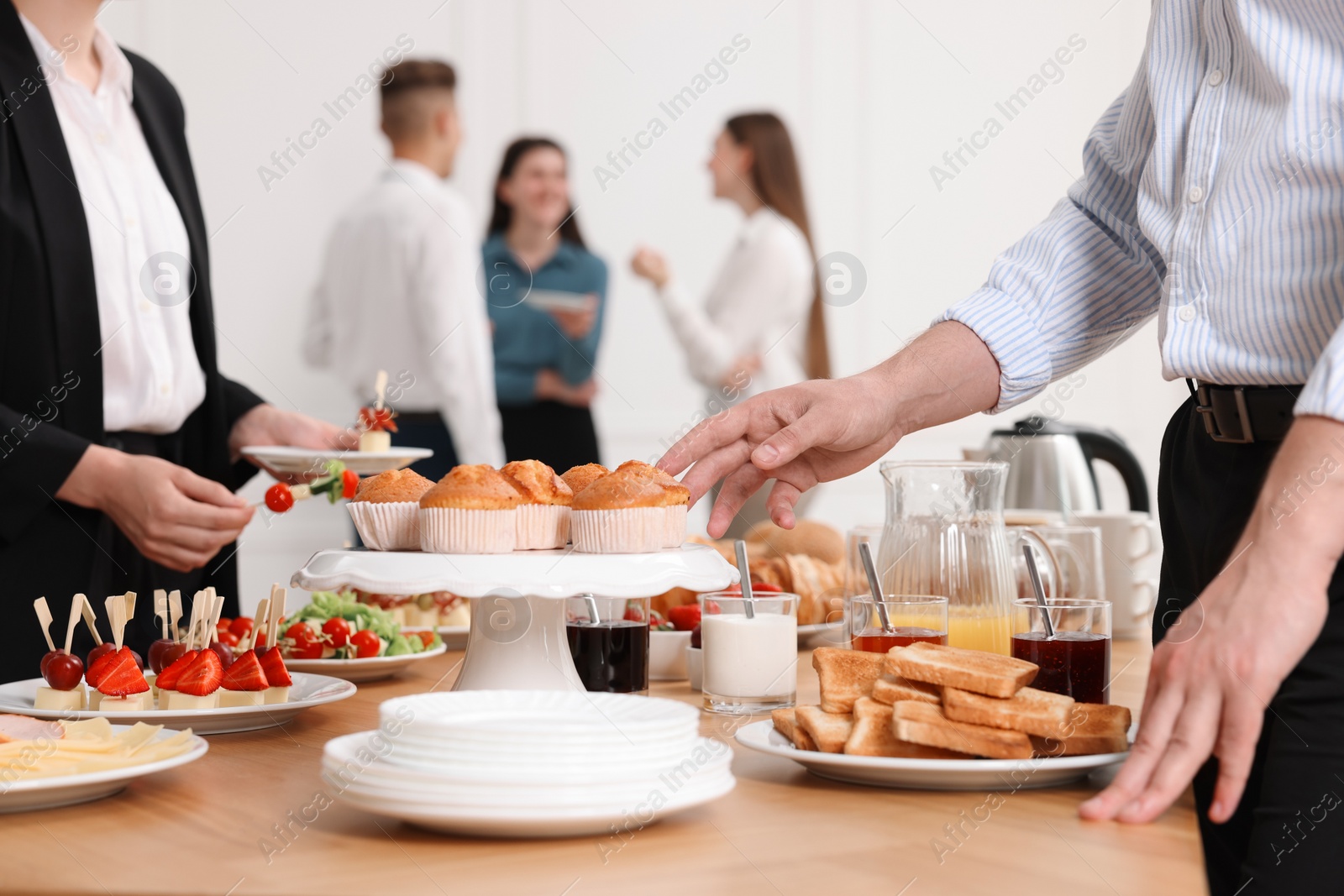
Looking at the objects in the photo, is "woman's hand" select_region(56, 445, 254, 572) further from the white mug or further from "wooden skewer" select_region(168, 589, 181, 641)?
the white mug

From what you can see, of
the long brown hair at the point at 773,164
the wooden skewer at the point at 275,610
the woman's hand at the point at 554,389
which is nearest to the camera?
the wooden skewer at the point at 275,610

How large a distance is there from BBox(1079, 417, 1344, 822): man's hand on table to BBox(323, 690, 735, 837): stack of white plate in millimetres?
325

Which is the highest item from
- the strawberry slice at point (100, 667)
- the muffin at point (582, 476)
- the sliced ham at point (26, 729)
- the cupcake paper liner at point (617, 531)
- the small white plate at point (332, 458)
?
the small white plate at point (332, 458)

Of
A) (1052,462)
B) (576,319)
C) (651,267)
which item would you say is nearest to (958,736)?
(1052,462)

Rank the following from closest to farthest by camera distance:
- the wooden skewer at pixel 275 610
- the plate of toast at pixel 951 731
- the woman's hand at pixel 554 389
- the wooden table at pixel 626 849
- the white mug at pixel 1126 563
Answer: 1. the wooden table at pixel 626 849
2. the plate of toast at pixel 951 731
3. the wooden skewer at pixel 275 610
4. the white mug at pixel 1126 563
5. the woman's hand at pixel 554 389

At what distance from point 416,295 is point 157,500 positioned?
258cm

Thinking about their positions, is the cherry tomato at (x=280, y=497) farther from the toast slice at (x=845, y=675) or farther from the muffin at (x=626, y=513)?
the toast slice at (x=845, y=675)

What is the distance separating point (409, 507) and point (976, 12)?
21.3 ft

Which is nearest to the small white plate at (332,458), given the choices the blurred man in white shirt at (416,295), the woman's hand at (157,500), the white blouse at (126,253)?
the woman's hand at (157,500)

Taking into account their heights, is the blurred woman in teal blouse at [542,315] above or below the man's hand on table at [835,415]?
above

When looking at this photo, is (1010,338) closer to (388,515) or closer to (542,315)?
(388,515)

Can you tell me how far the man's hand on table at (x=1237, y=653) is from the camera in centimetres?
90

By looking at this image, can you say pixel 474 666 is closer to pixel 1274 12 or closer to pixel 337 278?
pixel 1274 12

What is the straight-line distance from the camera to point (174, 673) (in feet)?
4.20
